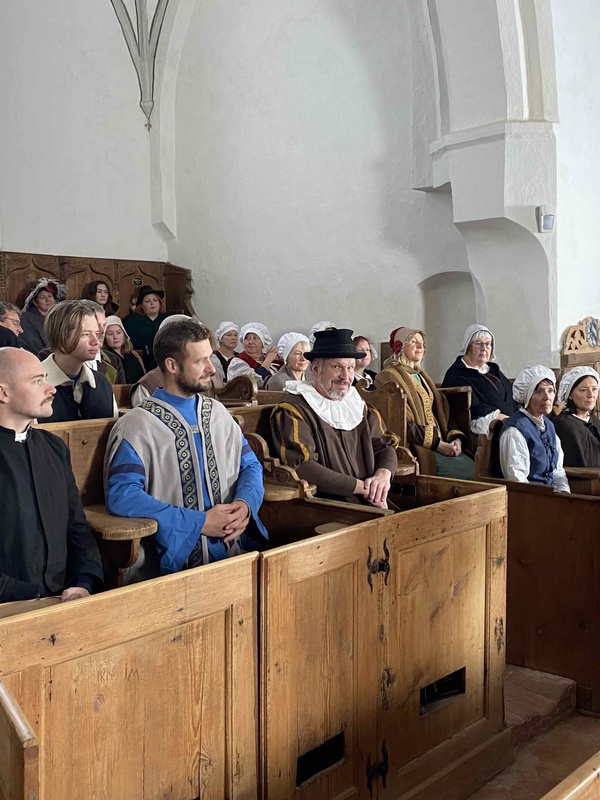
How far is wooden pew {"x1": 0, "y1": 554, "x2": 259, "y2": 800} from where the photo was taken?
191cm

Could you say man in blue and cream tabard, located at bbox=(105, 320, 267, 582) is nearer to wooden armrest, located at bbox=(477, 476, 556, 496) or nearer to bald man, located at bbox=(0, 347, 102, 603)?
bald man, located at bbox=(0, 347, 102, 603)

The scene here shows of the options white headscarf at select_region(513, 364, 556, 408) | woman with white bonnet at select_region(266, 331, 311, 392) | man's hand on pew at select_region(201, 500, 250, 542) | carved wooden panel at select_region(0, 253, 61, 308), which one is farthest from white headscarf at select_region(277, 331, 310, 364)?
carved wooden panel at select_region(0, 253, 61, 308)

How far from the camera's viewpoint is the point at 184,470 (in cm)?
297

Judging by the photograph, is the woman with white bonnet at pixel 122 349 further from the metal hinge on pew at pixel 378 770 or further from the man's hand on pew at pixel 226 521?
the metal hinge on pew at pixel 378 770

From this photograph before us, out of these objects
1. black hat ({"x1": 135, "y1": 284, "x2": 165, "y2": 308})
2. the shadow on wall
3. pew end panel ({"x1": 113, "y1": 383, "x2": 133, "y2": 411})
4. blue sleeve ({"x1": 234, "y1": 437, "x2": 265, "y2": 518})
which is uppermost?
black hat ({"x1": 135, "y1": 284, "x2": 165, "y2": 308})

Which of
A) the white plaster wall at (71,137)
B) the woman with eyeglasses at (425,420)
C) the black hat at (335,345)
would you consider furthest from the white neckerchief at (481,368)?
the white plaster wall at (71,137)

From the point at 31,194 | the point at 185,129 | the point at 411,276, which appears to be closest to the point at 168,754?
the point at 411,276

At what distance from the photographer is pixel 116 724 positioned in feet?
6.79

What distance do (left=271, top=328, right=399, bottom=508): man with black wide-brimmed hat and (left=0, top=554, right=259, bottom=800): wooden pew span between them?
3.91 feet

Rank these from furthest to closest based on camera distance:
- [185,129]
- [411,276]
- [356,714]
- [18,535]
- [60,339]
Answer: [185,129]
[411,276]
[60,339]
[356,714]
[18,535]

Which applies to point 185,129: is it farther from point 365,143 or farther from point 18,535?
point 18,535

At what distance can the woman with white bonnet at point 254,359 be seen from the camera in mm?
7062

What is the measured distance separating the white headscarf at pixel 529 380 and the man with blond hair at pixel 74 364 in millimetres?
2274

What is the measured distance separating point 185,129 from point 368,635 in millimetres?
8137
